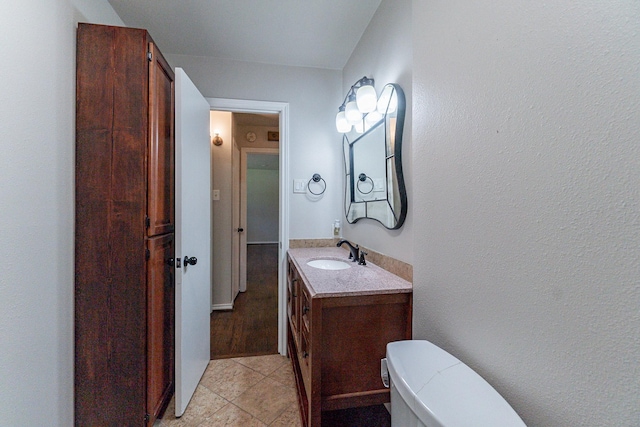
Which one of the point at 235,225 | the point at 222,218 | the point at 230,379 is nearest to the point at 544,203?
the point at 230,379

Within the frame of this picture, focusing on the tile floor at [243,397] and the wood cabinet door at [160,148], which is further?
the tile floor at [243,397]

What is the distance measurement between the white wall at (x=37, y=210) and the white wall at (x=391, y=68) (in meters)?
1.56

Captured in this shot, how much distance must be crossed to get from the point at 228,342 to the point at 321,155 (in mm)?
1870

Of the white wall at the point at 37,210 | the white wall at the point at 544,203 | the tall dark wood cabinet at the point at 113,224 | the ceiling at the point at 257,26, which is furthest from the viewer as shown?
the ceiling at the point at 257,26

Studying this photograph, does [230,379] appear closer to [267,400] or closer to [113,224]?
[267,400]

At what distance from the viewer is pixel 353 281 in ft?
4.13

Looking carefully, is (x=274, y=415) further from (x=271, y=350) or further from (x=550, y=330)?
(x=550, y=330)

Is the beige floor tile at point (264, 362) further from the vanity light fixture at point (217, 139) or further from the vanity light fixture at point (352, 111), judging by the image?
the vanity light fixture at point (217, 139)

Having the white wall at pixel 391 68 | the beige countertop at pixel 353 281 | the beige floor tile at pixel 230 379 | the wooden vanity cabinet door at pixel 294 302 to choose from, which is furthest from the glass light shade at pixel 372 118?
the beige floor tile at pixel 230 379

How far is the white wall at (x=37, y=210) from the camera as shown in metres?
0.91

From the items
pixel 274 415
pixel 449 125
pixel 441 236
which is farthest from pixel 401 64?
pixel 274 415

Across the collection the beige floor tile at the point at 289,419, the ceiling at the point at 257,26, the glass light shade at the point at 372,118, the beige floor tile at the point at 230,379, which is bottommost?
the beige floor tile at the point at 230,379

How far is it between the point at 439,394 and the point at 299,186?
1.75 metres

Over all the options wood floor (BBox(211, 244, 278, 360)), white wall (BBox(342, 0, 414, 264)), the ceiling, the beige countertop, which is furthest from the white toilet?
the ceiling
